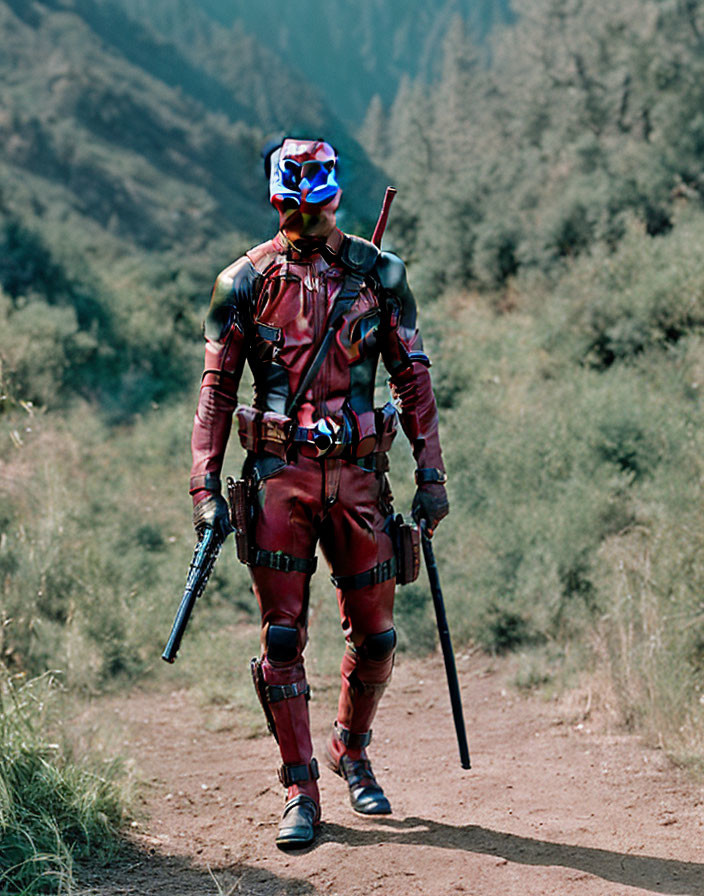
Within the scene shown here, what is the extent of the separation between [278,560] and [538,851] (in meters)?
1.35

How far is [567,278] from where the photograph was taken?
15234 millimetres

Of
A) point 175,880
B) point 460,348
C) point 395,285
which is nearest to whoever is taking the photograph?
point 175,880

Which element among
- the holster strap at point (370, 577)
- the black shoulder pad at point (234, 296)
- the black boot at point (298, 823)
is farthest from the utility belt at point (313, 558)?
the black boot at point (298, 823)

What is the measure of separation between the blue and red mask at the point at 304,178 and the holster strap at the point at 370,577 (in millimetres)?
1307

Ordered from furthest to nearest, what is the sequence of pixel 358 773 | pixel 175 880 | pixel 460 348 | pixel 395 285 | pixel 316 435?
1. pixel 460 348
2. pixel 358 773
3. pixel 395 285
4. pixel 316 435
5. pixel 175 880

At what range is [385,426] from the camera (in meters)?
3.73

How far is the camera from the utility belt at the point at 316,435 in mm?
3586

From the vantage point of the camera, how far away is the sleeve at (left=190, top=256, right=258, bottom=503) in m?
3.64

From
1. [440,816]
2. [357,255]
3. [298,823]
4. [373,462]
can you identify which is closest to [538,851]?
[440,816]

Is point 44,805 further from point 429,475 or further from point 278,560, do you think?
point 429,475

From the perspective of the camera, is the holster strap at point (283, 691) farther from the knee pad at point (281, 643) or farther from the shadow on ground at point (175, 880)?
the shadow on ground at point (175, 880)

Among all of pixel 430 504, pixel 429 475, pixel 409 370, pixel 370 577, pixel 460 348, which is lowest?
pixel 370 577

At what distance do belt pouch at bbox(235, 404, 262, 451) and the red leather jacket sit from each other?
7cm

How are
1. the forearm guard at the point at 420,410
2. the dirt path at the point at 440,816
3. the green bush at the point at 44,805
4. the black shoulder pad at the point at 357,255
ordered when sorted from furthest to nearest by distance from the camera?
the forearm guard at the point at 420,410, the black shoulder pad at the point at 357,255, the dirt path at the point at 440,816, the green bush at the point at 44,805
